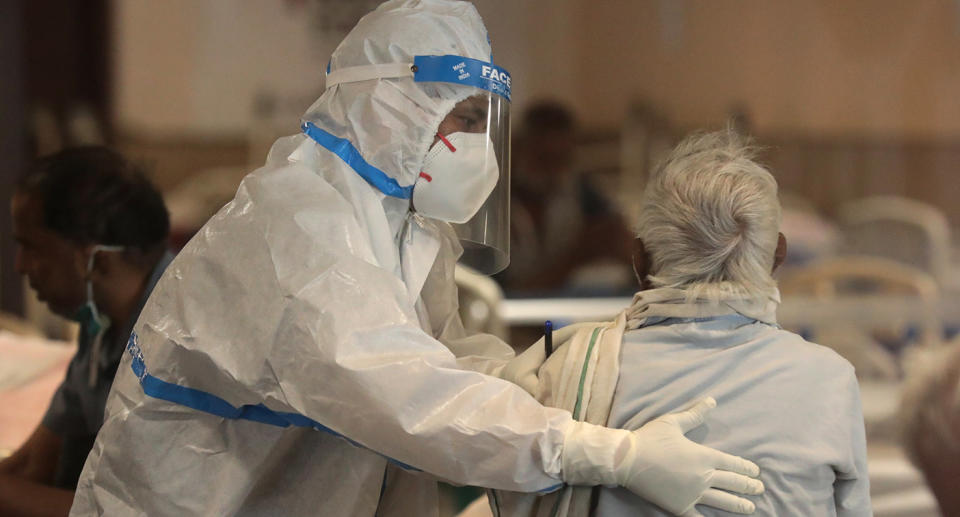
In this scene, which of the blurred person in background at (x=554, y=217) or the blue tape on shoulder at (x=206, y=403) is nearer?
the blue tape on shoulder at (x=206, y=403)

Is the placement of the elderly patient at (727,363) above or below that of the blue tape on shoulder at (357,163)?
below

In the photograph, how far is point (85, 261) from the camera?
67.1 inches

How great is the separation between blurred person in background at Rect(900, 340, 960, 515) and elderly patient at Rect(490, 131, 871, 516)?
693 millimetres

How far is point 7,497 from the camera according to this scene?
1732 millimetres

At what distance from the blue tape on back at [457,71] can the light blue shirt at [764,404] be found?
1.38 feet

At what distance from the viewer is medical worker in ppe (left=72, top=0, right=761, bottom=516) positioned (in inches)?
45.6

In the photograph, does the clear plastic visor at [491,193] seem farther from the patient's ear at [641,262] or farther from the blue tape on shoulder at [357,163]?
the patient's ear at [641,262]

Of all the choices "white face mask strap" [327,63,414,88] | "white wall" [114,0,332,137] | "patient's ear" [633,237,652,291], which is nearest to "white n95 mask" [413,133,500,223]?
"white face mask strap" [327,63,414,88]

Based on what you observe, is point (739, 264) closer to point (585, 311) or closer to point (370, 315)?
point (370, 315)

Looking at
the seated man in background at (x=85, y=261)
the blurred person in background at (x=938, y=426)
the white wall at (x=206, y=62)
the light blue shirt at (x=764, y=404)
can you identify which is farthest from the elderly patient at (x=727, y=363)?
the white wall at (x=206, y=62)

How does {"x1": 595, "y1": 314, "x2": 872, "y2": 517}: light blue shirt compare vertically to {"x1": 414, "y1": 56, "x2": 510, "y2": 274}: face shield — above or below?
below

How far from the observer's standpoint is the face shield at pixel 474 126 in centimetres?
139

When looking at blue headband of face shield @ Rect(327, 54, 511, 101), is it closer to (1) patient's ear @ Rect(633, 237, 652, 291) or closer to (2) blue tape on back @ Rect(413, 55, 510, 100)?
(2) blue tape on back @ Rect(413, 55, 510, 100)

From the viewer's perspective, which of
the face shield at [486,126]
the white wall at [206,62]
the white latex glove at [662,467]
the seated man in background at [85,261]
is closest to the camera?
the white latex glove at [662,467]
